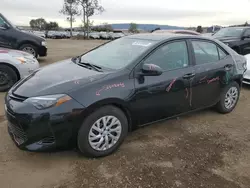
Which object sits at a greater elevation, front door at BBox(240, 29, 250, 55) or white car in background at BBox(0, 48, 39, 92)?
front door at BBox(240, 29, 250, 55)

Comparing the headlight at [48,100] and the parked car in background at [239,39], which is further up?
the parked car in background at [239,39]

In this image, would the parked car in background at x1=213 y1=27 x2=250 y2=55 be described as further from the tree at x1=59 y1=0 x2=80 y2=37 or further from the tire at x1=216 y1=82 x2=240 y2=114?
the tree at x1=59 y1=0 x2=80 y2=37

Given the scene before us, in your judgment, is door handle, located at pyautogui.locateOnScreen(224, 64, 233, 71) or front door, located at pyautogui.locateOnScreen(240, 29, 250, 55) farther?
front door, located at pyautogui.locateOnScreen(240, 29, 250, 55)

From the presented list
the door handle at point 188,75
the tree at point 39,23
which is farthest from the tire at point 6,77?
the tree at point 39,23

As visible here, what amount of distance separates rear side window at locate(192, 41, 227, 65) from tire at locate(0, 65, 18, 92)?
12.6 ft

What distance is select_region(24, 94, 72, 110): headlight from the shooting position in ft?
9.07

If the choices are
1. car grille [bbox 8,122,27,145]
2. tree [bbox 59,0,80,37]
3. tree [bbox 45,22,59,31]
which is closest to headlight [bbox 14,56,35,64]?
car grille [bbox 8,122,27,145]

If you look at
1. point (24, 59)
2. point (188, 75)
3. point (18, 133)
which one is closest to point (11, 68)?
point (24, 59)

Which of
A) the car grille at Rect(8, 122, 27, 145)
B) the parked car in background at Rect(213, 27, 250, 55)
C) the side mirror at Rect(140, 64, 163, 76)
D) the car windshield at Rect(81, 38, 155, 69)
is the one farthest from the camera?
the parked car in background at Rect(213, 27, 250, 55)

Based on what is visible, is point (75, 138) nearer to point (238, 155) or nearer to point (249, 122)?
point (238, 155)

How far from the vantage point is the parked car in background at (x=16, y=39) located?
344 inches

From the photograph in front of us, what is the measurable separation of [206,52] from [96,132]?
234 cm

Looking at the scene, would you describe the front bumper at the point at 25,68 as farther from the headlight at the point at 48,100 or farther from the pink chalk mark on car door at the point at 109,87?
the pink chalk mark on car door at the point at 109,87

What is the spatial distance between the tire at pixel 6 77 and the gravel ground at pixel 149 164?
1.83m
